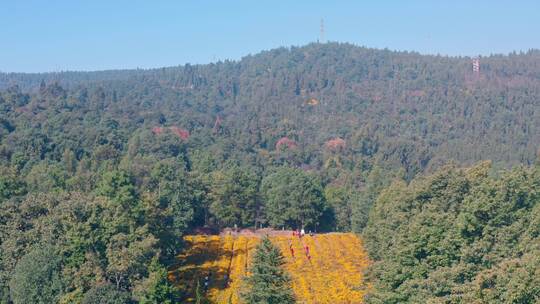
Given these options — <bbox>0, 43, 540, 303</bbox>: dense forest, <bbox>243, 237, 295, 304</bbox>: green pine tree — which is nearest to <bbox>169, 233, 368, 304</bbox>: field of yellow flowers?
<bbox>0, 43, 540, 303</bbox>: dense forest

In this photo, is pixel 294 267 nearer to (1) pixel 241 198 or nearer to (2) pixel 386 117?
(1) pixel 241 198

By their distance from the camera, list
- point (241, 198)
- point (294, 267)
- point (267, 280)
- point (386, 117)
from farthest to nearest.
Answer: point (386, 117) → point (241, 198) → point (294, 267) → point (267, 280)

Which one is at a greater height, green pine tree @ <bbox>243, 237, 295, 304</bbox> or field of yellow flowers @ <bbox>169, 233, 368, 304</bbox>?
green pine tree @ <bbox>243, 237, 295, 304</bbox>

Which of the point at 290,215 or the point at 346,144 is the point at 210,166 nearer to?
the point at 290,215

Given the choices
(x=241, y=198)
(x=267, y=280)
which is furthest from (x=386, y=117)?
(x=267, y=280)

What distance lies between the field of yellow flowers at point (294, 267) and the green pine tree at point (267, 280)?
13.3 ft

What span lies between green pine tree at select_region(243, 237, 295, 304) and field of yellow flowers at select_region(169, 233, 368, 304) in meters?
4.07

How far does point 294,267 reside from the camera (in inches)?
1670

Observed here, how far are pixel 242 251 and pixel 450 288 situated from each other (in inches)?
1005

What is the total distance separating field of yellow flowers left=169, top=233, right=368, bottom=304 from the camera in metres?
35.5

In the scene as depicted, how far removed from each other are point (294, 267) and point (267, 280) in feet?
58.0

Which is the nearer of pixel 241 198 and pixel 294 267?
pixel 294 267

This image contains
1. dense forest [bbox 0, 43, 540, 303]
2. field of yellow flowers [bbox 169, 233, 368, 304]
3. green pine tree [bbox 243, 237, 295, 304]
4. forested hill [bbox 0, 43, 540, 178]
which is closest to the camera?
green pine tree [bbox 243, 237, 295, 304]

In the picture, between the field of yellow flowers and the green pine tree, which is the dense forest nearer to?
the field of yellow flowers
